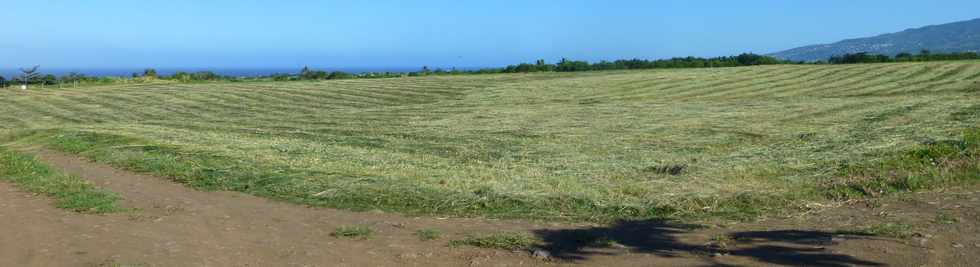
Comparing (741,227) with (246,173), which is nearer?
(741,227)

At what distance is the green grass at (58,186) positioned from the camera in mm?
9594

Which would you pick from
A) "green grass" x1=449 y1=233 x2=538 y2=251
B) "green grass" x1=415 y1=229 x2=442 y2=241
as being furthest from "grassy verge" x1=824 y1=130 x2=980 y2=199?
"green grass" x1=415 y1=229 x2=442 y2=241

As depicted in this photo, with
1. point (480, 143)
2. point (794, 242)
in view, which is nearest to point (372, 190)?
point (794, 242)

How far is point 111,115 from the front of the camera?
1224 inches

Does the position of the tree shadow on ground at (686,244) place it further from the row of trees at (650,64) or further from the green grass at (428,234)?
the row of trees at (650,64)

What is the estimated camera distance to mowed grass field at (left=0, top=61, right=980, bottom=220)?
9.49 metres

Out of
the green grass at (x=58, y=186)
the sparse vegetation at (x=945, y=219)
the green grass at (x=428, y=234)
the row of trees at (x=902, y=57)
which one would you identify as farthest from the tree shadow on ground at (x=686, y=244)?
the row of trees at (x=902, y=57)

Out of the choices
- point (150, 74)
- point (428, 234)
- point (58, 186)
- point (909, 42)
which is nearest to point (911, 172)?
point (428, 234)

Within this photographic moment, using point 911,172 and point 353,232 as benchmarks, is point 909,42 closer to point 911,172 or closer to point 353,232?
point 911,172

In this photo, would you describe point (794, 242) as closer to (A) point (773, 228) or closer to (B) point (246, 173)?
(A) point (773, 228)

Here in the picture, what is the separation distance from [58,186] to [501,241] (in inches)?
282

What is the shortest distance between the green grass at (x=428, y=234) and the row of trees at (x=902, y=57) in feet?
159

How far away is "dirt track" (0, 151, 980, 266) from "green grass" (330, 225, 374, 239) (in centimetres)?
9

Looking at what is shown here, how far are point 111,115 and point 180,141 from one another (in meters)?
15.7
